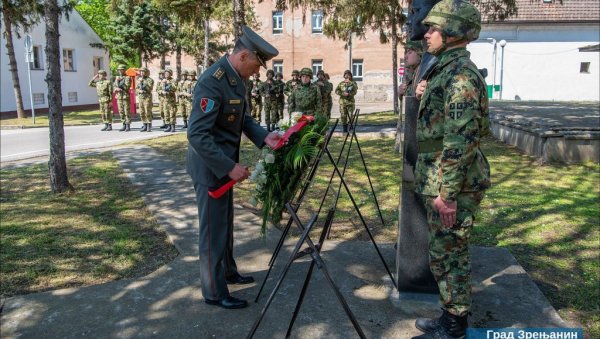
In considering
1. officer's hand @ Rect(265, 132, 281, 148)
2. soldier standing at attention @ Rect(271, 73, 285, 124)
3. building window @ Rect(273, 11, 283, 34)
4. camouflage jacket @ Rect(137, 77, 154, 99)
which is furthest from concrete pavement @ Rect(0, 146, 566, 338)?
building window @ Rect(273, 11, 283, 34)

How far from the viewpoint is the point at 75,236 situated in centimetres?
549

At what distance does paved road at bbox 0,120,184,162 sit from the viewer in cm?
1252

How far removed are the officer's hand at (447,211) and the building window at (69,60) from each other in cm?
3215

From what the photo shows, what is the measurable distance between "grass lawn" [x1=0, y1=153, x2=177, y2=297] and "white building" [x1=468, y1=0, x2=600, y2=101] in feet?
102

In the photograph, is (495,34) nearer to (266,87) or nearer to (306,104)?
(266,87)

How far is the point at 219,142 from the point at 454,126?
5.42 ft

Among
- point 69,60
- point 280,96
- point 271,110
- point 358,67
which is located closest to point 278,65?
point 358,67

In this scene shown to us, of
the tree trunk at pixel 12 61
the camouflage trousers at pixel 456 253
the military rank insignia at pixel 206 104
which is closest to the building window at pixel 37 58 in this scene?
the tree trunk at pixel 12 61

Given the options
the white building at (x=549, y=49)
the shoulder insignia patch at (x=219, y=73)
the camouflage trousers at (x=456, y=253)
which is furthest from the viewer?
the white building at (x=549, y=49)

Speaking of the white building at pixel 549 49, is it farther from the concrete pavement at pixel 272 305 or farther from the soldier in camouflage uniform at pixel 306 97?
the concrete pavement at pixel 272 305

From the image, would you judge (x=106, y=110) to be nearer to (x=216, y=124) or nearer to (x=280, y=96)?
(x=280, y=96)

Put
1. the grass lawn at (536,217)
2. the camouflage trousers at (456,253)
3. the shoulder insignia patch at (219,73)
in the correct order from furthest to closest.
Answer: the grass lawn at (536,217) < the shoulder insignia patch at (219,73) < the camouflage trousers at (456,253)

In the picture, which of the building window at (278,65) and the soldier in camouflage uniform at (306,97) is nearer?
the soldier in camouflage uniform at (306,97)

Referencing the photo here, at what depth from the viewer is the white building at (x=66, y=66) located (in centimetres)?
2555
